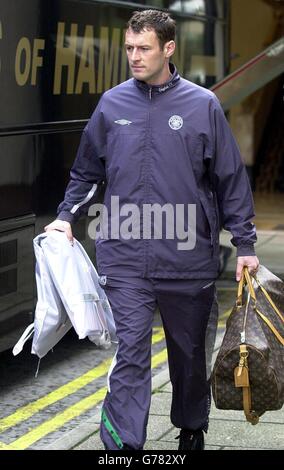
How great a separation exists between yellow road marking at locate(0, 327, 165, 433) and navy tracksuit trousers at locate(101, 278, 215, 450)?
1.43 m

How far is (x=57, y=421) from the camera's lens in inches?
255

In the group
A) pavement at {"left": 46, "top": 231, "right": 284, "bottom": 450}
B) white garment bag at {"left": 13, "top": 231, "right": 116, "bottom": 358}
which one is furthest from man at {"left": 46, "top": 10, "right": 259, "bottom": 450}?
pavement at {"left": 46, "top": 231, "right": 284, "bottom": 450}

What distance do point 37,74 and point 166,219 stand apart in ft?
7.72

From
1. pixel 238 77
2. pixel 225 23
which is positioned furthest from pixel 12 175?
pixel 225 23

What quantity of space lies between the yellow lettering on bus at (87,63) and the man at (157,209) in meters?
2.53

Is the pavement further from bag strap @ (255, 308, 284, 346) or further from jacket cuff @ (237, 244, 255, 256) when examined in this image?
jacket cuff @ (237, 244, 255, 256)

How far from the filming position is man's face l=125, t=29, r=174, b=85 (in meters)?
4.95

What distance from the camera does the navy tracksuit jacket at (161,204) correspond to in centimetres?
492

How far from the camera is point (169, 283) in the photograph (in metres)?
5.04

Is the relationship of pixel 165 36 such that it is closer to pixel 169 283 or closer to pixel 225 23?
pixel 169 283

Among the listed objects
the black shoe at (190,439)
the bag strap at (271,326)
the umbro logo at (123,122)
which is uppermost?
the umbro logo at (123,122)

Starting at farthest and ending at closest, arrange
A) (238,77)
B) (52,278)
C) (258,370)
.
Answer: (238,77) → (52,278) → (258,370)

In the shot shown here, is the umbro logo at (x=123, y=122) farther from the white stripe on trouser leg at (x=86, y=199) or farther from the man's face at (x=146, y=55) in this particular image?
the white stripe on trouser leg at (x=86, y=199)

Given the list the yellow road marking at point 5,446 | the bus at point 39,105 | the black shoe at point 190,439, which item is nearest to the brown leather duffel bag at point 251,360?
the black shoe at point 190,439
